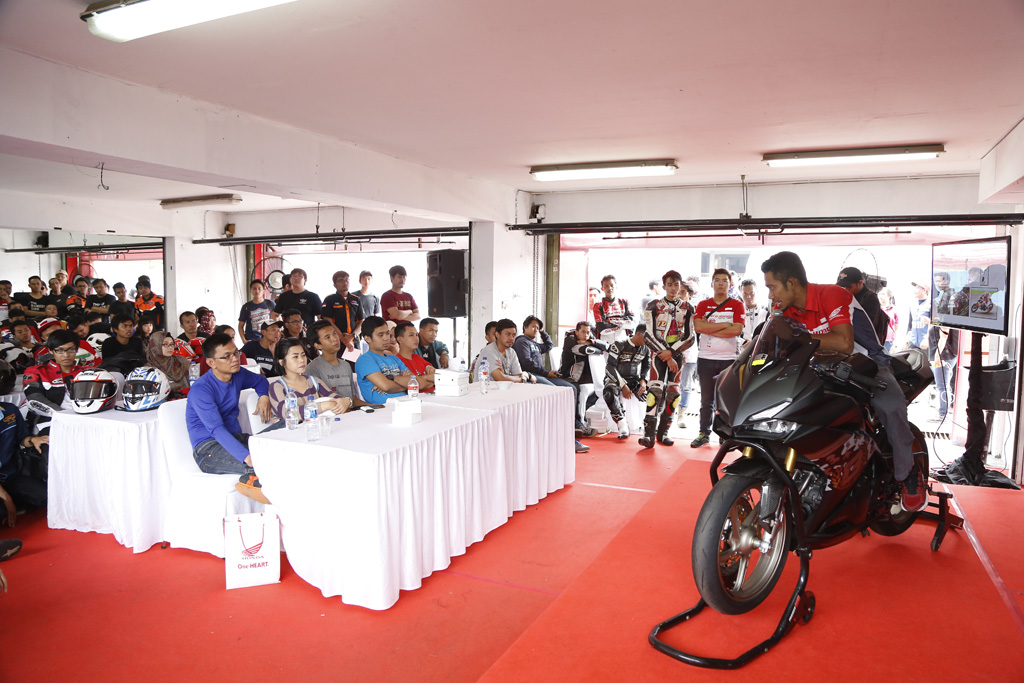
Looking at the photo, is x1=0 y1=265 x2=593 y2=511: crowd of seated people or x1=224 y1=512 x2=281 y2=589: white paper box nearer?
x1=224 y1=512 x2=281 y2=589: white paper box

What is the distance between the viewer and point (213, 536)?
341cm

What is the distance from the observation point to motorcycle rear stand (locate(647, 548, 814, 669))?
208 cm

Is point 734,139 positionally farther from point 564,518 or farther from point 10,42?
point 10,42

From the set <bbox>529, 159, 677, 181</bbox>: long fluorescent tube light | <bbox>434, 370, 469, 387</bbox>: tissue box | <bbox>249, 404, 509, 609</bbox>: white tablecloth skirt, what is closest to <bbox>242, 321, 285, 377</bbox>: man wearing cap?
<bbox>434, 370, 469, 387</bbox>: tissue box

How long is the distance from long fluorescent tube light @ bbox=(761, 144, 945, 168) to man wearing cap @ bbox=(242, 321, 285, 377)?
15.5 feet

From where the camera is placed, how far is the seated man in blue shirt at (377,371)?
14.0 feet

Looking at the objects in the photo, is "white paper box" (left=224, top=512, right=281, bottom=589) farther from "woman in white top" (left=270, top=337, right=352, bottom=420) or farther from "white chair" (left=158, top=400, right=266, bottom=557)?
"woman in white top" (left=270, top=337, right=352, bottom=420)

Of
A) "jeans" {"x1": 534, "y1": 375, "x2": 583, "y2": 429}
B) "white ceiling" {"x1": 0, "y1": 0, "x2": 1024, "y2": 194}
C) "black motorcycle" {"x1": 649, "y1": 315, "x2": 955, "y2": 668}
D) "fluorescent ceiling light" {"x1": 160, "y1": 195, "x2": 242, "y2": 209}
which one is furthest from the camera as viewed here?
"fluorescent ceiling light" {"x1": 160, "y1": 195, "x2": 242, "y2": 209}

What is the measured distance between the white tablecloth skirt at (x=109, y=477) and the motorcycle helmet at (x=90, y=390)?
6 centimetres

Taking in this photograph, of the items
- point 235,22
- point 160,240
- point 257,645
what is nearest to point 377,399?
point 257,645

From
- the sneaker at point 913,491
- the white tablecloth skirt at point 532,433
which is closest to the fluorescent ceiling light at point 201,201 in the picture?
the white tablecloth skirt at point 532,433

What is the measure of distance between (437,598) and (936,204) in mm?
6403

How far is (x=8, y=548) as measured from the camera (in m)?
3.40

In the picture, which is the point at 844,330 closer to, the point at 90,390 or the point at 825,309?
the point at 825,309
